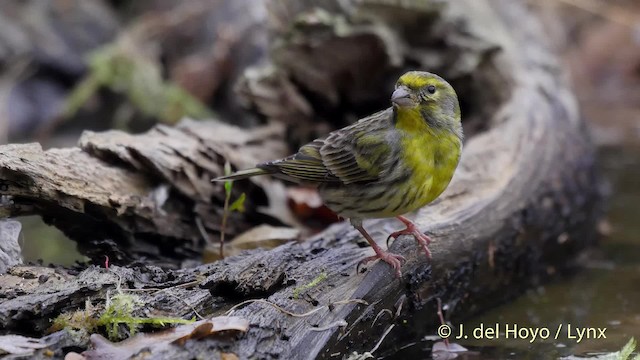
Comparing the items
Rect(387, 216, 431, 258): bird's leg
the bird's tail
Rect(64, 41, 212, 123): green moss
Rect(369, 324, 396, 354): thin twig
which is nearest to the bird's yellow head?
Rect(387, 216, 431, 258): bird's leg

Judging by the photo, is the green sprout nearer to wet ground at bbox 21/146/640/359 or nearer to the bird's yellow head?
the bird's yellow head

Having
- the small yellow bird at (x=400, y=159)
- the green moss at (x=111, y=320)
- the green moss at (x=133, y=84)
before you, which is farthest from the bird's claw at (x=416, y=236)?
the green moss at (x=133, y=84)

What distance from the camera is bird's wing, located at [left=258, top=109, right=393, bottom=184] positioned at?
4516 millimetres

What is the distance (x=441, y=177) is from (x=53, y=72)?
7282 millimetres

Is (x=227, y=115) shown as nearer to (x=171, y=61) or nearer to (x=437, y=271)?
(x=171, y=61)

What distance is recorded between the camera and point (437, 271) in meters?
4.62

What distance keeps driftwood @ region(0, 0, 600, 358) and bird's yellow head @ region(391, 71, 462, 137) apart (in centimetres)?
60

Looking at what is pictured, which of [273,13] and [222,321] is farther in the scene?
[273,13]

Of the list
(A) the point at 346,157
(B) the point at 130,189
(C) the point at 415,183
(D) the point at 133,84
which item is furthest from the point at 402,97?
(D) the point at 133,84

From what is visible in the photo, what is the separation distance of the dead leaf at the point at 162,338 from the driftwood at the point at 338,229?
47mm

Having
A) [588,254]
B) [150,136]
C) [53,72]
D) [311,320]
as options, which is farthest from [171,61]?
[311,320]

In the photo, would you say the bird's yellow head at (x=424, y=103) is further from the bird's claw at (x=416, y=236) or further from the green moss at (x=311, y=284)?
the green moss at (x=311, y=284)

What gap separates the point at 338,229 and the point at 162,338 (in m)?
1.76

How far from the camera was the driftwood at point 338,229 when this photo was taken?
11.8 feet
